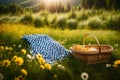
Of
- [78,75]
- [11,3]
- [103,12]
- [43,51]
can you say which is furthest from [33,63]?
[103,12]

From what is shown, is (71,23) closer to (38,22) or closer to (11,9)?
(38,22)

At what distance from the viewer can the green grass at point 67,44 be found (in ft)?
13.3

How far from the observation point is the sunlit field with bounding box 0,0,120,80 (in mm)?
4031

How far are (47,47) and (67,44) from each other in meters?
0.30

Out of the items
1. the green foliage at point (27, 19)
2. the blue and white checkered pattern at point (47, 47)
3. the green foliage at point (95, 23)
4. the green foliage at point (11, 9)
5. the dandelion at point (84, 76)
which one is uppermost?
the green foliage at point (11, 9)

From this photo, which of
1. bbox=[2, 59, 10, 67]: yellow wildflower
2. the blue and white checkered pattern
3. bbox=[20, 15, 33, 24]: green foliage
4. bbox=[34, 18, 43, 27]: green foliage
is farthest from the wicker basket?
bbox=[2, 59, 10, 67]: yellow wildflower

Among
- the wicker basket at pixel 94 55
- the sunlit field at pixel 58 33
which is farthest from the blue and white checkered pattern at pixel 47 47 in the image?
the wicker basket at pixel 94 55

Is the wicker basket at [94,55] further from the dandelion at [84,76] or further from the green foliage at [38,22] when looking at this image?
the green foliage at [38,22]

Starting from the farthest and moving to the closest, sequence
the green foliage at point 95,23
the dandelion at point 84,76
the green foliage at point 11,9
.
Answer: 1. the green foliage at point 95,23
2. the green foliage at point 11,9
3. the dandelion at point 84,76

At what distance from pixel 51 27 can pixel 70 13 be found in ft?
1.07

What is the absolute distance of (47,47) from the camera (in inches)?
167

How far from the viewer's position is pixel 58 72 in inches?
161

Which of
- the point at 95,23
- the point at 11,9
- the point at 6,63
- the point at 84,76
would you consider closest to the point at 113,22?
the point at 95,23

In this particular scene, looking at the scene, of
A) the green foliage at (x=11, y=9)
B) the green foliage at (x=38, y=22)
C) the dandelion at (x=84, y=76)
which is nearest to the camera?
the dandelion at (x=84, y=76)
